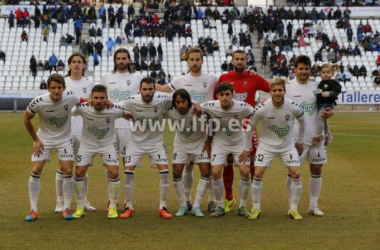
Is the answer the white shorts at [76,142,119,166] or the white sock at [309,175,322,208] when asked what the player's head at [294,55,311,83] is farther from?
the white shorts at [76,142,119,166]

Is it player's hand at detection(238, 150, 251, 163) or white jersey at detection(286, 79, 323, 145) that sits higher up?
white jersey at detection(286, 79, 323, 145)

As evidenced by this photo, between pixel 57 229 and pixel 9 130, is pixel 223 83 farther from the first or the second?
pixel 9 130

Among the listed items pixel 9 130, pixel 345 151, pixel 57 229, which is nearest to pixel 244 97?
pixel 57 229

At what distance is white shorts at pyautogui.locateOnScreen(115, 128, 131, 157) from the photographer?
11383mm

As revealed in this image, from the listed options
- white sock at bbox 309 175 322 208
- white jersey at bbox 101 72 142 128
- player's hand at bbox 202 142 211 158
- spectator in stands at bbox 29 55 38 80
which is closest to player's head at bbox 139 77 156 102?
white jersey at bbox 101 72 142 128

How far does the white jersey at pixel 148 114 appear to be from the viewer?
35.4ft

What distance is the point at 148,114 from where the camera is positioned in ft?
35.3

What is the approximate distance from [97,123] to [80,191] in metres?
1.01

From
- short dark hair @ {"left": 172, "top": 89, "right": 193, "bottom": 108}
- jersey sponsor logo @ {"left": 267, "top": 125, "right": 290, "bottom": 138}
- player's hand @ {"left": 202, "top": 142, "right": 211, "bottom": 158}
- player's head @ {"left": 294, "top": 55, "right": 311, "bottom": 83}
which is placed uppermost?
player's head @ {"left": 294, "top": 55, "right": 311, "bottom": 83}

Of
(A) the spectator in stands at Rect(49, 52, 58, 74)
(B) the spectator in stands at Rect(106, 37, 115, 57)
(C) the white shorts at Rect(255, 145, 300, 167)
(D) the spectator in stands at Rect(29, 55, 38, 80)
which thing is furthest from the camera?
(B) the spectator in stands at Rect(106, 37, 115, 57)

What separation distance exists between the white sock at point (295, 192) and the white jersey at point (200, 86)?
194 centimetres

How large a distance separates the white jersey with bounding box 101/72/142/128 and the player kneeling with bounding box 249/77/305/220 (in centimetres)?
208

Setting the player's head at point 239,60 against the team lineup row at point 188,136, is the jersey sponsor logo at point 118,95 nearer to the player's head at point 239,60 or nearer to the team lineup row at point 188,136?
the team lineup row at point 188,136

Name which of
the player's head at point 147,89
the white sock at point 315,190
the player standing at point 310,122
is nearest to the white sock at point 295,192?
the white sock at point 315,190
